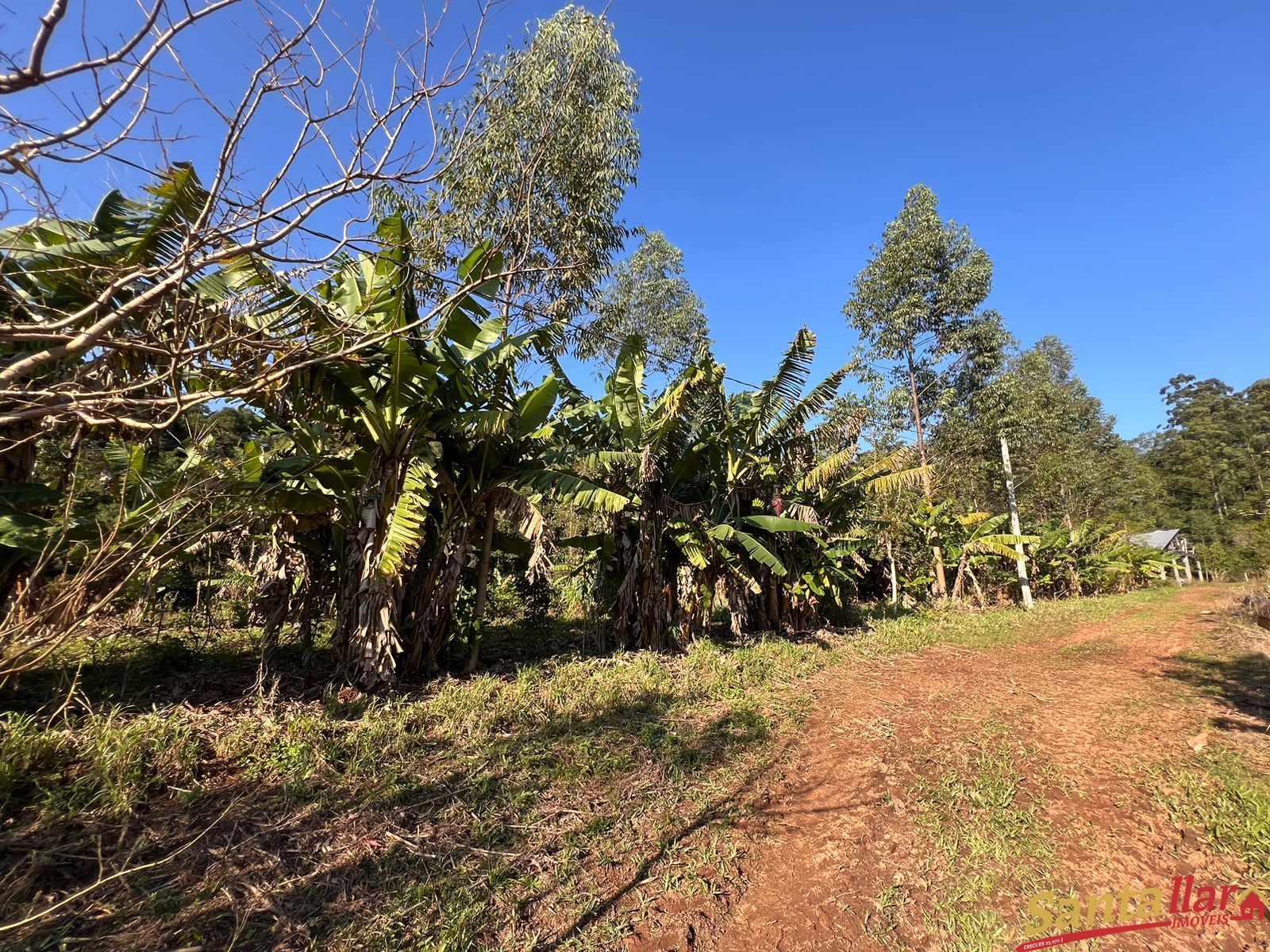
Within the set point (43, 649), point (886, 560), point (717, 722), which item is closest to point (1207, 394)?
point (886, 560)

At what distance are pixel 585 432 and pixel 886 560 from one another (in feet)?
31.4

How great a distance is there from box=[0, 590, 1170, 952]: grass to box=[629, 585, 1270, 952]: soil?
12 centimetres

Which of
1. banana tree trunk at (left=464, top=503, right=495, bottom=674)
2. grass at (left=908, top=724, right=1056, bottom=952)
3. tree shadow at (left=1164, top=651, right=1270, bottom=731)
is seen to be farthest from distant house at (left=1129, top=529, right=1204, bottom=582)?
banana tree trunk at (left=464, top=503, right=495, bottom=674)

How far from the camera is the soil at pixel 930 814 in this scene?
2.71 m

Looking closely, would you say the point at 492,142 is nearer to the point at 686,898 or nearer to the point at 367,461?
the point at 367,461

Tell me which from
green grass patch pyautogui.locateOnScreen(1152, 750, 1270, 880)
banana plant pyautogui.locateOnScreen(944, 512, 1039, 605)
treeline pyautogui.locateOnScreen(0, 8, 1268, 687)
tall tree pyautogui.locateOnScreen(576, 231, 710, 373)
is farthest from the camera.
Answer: tall tree pyautogui.locateOnScreen(576, 231, 710, 373)

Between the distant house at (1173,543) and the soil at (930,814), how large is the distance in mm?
31321

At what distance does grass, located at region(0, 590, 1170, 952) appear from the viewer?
2576 millimetres

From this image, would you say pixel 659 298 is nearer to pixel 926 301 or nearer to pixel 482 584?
pixel 926 301

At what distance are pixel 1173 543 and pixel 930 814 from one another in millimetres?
43854

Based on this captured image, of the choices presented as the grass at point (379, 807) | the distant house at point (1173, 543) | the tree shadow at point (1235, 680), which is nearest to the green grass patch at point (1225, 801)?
the grass at point (379, 807)

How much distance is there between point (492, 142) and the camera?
7547mm

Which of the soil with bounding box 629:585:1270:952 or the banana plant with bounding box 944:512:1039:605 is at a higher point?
the banana plant with bounding box 944:512:1039:605

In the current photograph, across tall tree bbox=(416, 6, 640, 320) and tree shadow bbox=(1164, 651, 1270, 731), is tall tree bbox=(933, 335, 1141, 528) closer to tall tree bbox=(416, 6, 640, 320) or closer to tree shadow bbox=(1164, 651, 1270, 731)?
tree shadow bbox=(1164, 651, 1270, 731)
